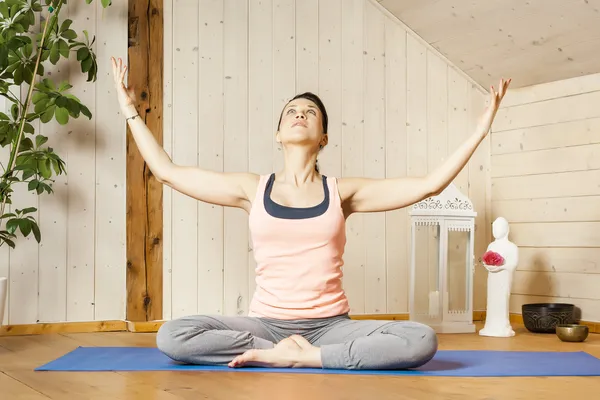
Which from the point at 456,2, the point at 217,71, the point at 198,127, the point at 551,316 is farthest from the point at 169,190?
the point at 551,316

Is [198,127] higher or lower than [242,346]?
higher

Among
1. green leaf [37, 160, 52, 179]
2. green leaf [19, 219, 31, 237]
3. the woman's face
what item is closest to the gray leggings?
the woman's face

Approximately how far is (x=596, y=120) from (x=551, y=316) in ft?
3.08

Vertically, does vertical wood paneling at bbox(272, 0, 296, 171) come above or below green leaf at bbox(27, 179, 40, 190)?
above

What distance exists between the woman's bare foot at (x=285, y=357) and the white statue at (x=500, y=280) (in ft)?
5.13

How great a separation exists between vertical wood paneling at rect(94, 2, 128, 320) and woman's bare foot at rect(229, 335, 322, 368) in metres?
1.35

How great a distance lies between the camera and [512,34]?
3787mm

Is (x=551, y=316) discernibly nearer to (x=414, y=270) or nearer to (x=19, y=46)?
(x=414, y=270)

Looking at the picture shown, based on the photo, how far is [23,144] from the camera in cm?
324

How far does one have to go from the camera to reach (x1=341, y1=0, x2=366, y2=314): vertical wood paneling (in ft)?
13.0

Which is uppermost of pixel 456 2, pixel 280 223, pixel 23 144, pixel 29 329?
pixel 456 2

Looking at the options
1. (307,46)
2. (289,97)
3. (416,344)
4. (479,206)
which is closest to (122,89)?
(416,344)

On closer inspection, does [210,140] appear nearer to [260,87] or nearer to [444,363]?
[260,87]

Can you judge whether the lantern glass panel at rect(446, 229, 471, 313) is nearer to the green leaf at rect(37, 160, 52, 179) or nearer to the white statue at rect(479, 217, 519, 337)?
the white statue at rect(479, 217, 519, 337)
